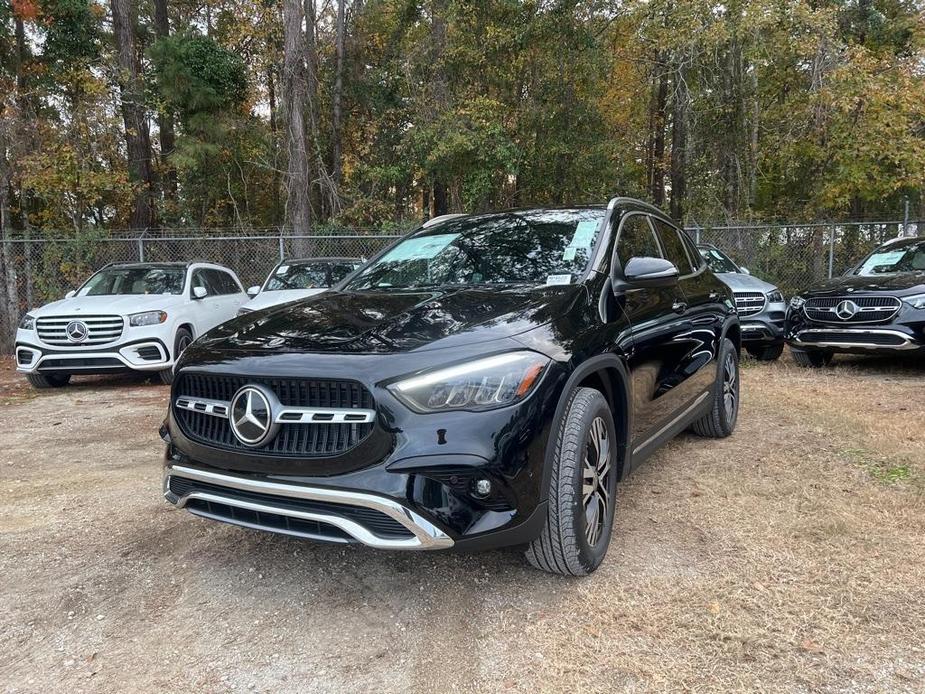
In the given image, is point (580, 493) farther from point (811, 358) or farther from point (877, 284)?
point (811, 358)

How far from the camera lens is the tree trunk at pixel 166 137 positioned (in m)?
17.9

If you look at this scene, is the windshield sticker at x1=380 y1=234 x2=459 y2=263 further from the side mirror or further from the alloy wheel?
the alloy wheel

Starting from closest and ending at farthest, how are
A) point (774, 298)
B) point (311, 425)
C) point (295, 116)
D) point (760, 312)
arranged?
point (311, 425) → point (760, 312) → point (774, 298) → point (295, 116)

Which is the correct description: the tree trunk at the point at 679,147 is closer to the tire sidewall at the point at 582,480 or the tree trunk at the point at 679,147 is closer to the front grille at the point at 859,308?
the front grille at the point at 859,308

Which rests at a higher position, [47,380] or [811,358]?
[47,380]

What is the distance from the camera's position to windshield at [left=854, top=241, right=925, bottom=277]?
7508mm

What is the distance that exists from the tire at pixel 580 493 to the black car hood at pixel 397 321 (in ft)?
1.35

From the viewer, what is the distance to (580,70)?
15562 mm

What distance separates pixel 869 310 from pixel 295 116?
12044 mm

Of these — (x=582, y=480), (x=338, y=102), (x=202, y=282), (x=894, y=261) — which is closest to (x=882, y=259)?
(x=894, y=261)

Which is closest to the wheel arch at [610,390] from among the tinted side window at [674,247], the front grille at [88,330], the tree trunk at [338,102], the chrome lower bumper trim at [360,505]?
the chrome lower bumper trim at [360,505]

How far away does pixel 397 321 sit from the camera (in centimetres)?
271

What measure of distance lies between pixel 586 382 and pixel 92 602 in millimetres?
2223

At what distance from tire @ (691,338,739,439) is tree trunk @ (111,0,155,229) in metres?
15.9
